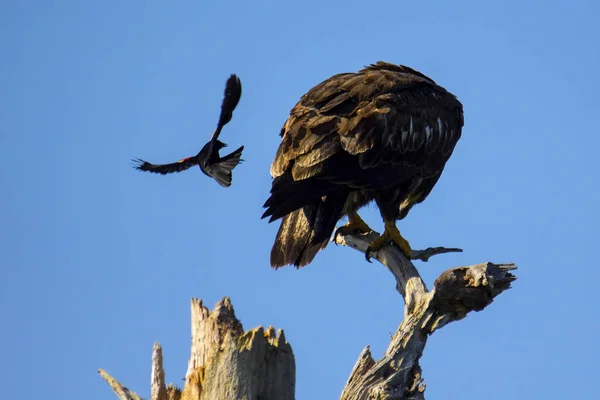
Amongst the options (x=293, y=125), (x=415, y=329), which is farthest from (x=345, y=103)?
(x=415, y=329)

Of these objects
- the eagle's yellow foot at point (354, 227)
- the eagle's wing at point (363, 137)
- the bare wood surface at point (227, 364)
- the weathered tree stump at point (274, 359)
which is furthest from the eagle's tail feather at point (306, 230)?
the bare wood surface at point (227, 364)

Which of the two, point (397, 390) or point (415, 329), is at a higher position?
point (415, 329)

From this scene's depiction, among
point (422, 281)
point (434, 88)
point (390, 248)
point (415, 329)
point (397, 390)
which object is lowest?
point (397, 390)

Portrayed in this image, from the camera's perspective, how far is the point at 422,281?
276 inches

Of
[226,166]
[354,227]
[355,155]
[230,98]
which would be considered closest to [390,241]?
[354,227]

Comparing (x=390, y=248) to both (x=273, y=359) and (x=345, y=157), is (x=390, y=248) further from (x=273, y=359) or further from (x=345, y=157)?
(x=273, y=359)

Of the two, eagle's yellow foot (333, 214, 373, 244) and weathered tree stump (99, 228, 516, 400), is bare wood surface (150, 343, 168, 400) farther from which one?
eagle's yellow foot (333, 214, 373, 244)

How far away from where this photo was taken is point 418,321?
6422 millimetres

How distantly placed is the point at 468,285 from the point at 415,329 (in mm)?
462

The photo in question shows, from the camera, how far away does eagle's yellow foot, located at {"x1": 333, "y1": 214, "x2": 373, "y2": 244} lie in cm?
923

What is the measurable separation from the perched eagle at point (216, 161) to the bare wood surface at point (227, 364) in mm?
1468

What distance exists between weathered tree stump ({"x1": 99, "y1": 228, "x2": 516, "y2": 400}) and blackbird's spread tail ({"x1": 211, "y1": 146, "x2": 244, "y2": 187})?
140 cm

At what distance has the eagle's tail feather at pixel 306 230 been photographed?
27.3ft

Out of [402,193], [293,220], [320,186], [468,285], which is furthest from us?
[402,193]
